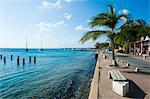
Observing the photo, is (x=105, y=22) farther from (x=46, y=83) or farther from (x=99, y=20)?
(x=46, y=83)

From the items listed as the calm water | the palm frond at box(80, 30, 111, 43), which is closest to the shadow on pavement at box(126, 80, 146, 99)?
the calm water

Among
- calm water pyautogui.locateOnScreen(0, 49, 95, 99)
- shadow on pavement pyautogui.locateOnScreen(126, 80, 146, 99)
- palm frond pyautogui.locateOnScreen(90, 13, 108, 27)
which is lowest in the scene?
calm water pyautogui.locateOnScreen(0, 49, 95, 99)

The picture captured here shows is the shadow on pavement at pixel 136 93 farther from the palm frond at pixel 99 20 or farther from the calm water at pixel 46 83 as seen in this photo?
the palm frond at pixel 99 20

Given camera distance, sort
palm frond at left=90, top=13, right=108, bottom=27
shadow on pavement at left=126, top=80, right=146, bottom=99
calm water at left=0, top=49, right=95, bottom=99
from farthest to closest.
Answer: palm frond at left=90, top=13, right=108, bottom=27
calm water at left=0, top=49, right=95, bottom=99
shadow on pavement at left=126, top=80, right=146, bottom=99

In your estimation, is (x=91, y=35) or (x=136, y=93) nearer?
(x=136, y=93)

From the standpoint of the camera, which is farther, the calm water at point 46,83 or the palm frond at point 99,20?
the palm frond at point 99,20

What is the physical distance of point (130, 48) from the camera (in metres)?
76.6

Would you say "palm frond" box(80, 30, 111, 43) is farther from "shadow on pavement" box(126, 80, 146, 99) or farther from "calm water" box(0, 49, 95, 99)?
"shadow on pavement" box(126, 80, 146, 99)

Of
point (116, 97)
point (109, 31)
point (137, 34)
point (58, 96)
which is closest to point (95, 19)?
point (109, 31)

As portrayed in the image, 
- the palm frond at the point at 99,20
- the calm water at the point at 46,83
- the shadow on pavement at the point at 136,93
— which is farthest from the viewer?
the palm frond at the point at 99,20

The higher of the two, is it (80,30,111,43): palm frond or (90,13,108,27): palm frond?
(90,13,108,27): palm frond

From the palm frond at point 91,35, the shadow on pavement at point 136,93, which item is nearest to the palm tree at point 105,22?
the palm frond at point 91,35

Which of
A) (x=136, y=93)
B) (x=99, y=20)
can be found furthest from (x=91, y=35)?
(x=136, y=93)

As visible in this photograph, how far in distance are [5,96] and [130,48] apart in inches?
2585
